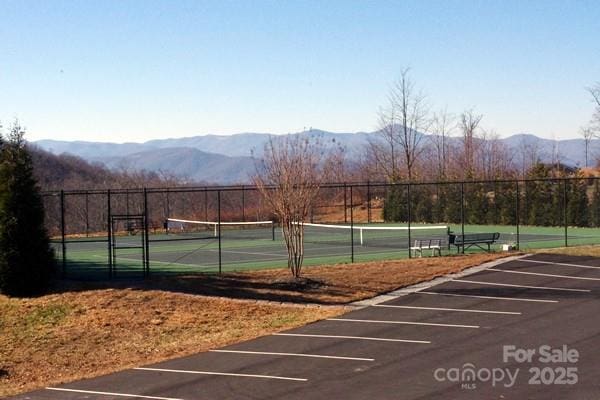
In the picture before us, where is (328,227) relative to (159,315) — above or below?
above

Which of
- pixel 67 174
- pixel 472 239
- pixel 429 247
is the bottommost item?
pixel 429 247

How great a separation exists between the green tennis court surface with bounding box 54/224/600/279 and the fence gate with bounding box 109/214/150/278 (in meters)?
0.04

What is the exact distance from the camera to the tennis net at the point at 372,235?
35681mm

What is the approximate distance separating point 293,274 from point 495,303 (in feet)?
20.2

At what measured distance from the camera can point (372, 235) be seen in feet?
135

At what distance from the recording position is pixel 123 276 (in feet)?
81.7

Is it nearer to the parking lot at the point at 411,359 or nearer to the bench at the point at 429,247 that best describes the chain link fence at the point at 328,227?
the bench at the point at 429,247

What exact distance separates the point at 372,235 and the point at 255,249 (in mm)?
8493

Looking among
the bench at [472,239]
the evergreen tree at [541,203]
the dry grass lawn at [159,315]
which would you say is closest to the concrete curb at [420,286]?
the dry grass lawn at [159,315]

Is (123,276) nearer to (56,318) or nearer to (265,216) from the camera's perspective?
(56,318)

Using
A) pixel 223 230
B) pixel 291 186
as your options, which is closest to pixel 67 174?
pixel 223 230

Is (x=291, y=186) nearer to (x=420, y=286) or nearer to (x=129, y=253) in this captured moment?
(x=420, y=286)

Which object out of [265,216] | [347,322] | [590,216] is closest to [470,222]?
[590,216]

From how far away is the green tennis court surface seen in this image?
1112 inches
